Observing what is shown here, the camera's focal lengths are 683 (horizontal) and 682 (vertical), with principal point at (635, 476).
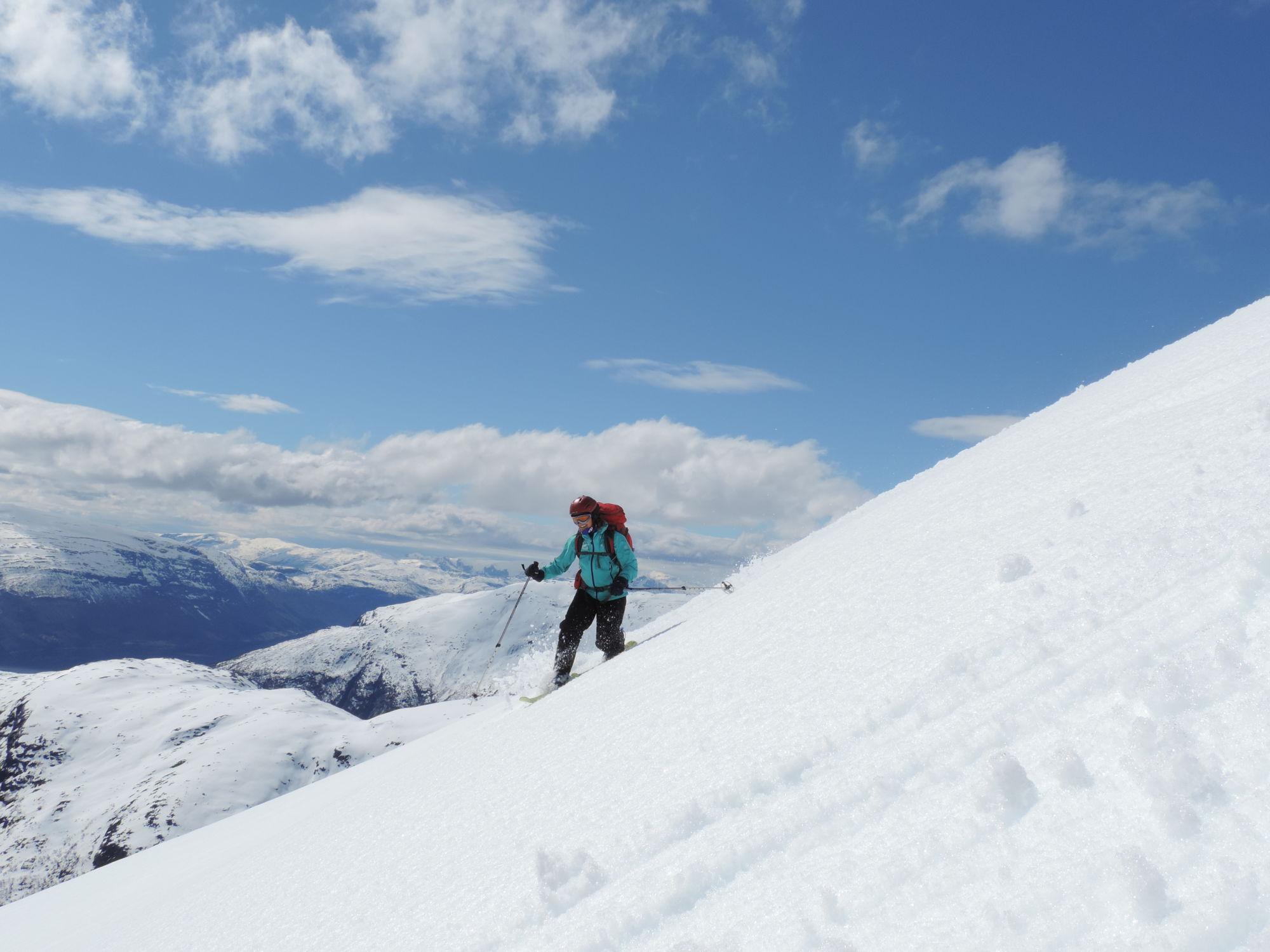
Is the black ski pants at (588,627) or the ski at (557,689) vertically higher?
the black ski pants at (588,627)

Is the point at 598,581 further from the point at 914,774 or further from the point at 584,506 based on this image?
the point at 914,774

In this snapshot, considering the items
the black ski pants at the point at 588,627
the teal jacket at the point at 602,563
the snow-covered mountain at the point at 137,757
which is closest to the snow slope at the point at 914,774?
the black ski pants at the point at 588,627

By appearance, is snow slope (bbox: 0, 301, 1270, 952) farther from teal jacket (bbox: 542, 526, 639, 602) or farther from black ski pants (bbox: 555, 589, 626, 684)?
teal jacket (bbox: 542, 526, 639, 602)

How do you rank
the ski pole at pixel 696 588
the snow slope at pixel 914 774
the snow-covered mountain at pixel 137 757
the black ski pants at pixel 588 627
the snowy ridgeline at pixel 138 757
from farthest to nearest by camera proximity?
the snow-covered mountain at pixel 137 757, the snowy ridgeline at pixel 138 757, the ski pole at pixel 696 588, the black ski pants at pixel 588 627, the snow slope at pixel 914 774

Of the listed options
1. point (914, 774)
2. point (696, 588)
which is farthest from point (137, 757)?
point (914, 774)

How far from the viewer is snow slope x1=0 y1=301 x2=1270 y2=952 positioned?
2178 mm

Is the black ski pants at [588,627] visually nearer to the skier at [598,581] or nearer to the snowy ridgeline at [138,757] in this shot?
the skier at [598,581]

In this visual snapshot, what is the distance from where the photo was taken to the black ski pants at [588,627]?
9734 mm

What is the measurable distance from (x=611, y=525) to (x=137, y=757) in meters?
188

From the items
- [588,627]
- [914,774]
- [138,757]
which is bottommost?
[914,774]

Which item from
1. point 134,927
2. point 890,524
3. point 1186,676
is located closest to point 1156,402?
point 890,524

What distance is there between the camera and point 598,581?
392 inches

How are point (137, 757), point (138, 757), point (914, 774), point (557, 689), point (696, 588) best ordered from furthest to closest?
point (137, 757)
point (138, 757)
point (696, 588)
point (557, 689)
point (914, 774)

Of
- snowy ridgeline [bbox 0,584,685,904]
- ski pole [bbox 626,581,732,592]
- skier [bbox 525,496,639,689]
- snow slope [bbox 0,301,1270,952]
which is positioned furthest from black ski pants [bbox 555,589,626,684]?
snowy ridgeline [bbox 0,584,685,904]
